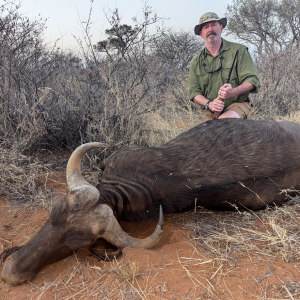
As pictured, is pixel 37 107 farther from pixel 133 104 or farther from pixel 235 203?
pixel 235 203

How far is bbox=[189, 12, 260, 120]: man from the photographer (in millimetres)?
3883

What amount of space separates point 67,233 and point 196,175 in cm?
120

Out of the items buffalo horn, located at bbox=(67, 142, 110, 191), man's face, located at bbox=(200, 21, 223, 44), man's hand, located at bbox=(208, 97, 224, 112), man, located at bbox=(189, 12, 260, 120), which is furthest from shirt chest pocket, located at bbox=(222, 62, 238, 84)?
buffalo horn, located at bbox=(67, 142, 110, 191)

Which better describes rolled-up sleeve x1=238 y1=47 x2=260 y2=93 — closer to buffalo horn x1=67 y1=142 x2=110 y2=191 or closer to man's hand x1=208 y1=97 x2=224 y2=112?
man's hand x1=208 y1=97 x2=224 y2=112

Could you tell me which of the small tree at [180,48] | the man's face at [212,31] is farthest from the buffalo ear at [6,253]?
the small tree at [180,48]

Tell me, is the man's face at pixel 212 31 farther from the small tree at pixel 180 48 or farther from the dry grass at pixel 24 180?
the small tree at pixel 180 48

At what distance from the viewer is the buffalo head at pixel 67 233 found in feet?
6.50

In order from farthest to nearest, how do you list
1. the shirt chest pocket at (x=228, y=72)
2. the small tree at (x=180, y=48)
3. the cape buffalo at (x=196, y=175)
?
1. the small tree at (x=180, y=48)
2. the shirt chest pocket at (x=228, y=72)
3. the cape buffalo at (x=196, y=175)

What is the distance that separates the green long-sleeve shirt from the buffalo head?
274cm

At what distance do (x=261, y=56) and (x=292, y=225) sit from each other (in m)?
7.99

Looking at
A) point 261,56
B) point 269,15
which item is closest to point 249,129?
point 261,56

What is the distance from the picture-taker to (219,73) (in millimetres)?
4172

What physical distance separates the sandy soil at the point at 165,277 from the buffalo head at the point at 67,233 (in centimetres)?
11

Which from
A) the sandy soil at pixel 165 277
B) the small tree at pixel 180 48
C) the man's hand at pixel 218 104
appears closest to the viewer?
the sandy soil at pixel 165 277
